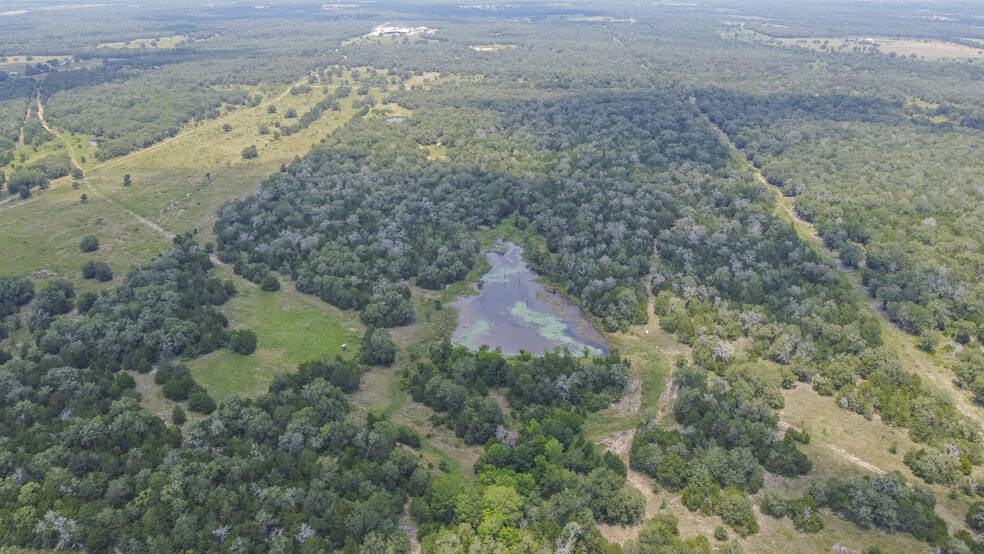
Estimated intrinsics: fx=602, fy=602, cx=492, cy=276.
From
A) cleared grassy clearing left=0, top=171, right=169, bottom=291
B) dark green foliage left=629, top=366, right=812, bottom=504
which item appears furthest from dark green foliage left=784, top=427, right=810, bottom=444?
cleared grassy clearing left=0, top=171, right=169, bottom=291

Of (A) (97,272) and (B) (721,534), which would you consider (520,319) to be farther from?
(A) (97,272)

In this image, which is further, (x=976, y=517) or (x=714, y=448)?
(x=714, y=448)

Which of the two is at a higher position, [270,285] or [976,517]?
[270,285]

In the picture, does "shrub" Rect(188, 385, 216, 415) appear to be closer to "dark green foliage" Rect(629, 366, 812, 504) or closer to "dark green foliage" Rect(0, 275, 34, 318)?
"dark green foliage" Rect(0, 275, 34, 318)

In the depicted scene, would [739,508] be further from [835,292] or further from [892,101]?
[892,101]

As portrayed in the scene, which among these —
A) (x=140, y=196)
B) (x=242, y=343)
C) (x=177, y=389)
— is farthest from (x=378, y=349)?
(x=140, y=196)

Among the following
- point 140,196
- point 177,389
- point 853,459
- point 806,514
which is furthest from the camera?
point 140,196

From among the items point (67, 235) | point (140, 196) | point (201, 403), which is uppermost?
point (140, 196)

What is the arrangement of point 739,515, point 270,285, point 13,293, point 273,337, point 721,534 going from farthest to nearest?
point 270,285 < point 13,293 < point 273,337 < point 739,515 < point 721,534
